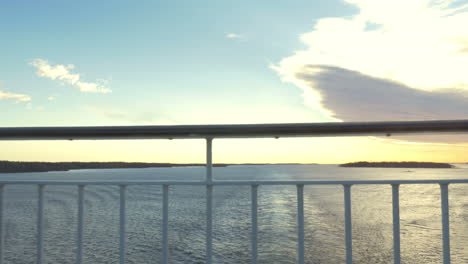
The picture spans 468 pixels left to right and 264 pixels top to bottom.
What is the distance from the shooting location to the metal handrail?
3.98 feet

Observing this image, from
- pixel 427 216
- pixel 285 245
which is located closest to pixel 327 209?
pixel 427 216

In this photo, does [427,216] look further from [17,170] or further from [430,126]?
[17,170]

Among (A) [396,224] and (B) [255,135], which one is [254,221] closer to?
(B) [255,135]

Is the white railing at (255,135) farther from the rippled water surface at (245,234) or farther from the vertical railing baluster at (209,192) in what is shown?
the rippled water surface at (245,234)

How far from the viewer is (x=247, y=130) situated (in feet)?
4.09

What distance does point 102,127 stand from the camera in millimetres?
1273

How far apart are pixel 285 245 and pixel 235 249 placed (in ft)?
5.84

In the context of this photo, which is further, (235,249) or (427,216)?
(427,216)

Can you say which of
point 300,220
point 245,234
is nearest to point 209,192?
point 300,220

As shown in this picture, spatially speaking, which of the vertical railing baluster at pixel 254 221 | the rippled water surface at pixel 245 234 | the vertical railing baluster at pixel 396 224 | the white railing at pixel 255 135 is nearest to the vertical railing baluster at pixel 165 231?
the white railing at pixel 255 135

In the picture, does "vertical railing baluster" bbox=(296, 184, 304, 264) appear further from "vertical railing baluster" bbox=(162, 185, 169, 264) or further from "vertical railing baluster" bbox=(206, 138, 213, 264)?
"vertical railing baluster" bbox=(162, 185, 169, 264)

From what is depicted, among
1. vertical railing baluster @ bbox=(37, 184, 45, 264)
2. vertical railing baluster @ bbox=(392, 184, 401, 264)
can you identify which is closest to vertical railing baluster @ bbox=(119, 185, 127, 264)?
vertical railing baluster @ bbox=(37, 184, 45, 264)

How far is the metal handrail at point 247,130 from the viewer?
121cm

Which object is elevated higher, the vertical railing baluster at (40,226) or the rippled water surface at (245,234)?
the vertical railing baluster at (40,226)
